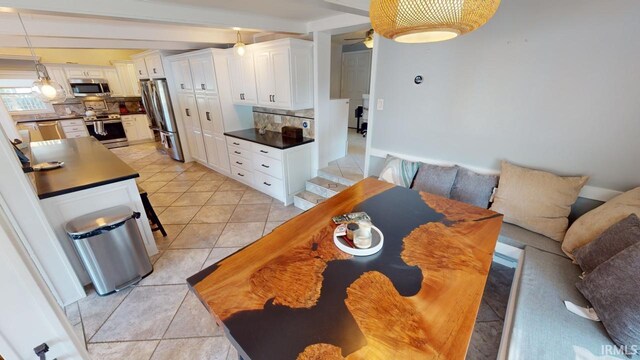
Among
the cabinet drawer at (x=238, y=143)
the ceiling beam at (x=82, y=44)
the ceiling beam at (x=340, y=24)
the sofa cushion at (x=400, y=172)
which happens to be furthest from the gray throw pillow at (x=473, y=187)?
the ceiling beam at (x=82, y=44)

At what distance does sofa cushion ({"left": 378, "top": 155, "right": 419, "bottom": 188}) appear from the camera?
8.14 ft

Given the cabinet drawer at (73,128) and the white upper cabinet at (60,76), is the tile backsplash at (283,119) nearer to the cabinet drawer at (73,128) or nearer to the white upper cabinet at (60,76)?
the cabinet drawer at (73,128)

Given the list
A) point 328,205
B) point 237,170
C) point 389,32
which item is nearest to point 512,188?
point 328,205

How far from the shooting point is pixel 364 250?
47.3 inches

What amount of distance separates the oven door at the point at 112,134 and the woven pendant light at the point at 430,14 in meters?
7.76

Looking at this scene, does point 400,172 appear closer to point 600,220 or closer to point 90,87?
point 600,220

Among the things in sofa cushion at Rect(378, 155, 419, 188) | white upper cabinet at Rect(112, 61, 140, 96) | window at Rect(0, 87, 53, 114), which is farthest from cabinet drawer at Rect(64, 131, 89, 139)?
sofa cushion at Rect(378, 155, 419, 188)

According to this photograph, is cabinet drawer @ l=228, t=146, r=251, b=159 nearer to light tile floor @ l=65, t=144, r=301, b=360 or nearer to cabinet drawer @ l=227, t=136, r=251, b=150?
cabinet drawer @ l=227, t=136, r=251, b=150

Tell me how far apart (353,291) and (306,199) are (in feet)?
7.64

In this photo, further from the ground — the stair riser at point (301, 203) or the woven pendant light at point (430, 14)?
the woven pendant light at point (430, 14)

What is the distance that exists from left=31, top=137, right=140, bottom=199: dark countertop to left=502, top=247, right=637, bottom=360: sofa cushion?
2884 mm

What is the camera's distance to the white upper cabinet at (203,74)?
151 inches

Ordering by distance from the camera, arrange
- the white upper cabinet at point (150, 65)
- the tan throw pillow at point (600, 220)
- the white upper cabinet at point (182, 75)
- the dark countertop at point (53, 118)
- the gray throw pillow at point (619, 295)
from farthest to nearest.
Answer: the dark countertop at point (53, 118) < the white upper cabinet at point (150, 65) < the white upper cabinet at point (182, 75) < the tan throw pillow at point (600, 220) < the gray throw pillow at point (619, 295)

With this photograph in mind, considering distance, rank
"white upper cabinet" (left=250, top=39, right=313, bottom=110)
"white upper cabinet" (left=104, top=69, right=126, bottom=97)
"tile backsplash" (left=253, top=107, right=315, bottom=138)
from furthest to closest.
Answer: "white upper cabinet" (left=104, top=69, right=126, bottom=97), "tile backsplash" (left=253, top=107, right=315, bottom=138), "white upper cabinet" (left=250, top=39, right=313, bottom=110)
